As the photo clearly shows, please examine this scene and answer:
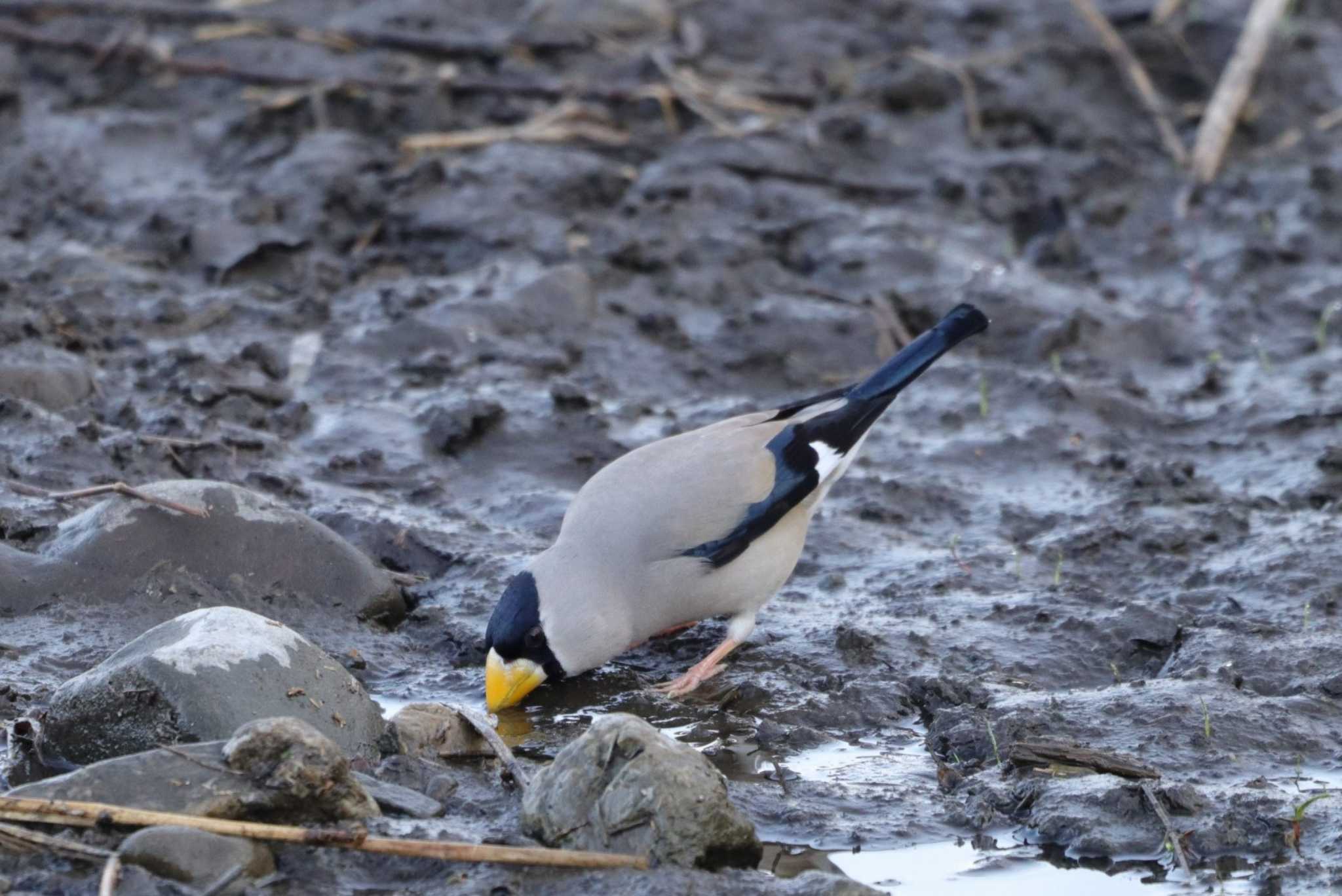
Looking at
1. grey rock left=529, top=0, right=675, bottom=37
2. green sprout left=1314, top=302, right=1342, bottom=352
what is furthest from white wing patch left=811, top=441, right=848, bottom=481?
grey rock left=529, top=0, right=675, bottom=37

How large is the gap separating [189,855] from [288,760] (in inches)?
A: 11.7

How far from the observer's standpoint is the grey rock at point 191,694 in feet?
14.5

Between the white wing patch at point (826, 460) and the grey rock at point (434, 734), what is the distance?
1.64 m

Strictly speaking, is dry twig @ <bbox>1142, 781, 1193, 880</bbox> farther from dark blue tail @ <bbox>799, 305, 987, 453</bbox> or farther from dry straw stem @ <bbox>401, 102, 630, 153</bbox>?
dry straw stem @ <bbox>401, 102, 630, 153</bbox>

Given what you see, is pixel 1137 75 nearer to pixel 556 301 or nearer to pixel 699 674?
pixel 556 301

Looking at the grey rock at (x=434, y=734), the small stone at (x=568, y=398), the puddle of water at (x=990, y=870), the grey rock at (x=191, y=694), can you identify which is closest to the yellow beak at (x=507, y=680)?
the grey rock at (x=434, y=734)

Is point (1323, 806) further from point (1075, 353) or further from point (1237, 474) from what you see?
point (1075, 353)

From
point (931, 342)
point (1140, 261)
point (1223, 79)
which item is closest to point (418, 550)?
point (931, 342)

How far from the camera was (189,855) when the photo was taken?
389 centimetres

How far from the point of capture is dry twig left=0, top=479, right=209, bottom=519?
544 cm

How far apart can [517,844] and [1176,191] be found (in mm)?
6966

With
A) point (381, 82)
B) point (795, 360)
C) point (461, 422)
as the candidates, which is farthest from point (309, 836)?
point (381, 82)

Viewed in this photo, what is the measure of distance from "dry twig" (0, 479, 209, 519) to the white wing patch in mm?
1942

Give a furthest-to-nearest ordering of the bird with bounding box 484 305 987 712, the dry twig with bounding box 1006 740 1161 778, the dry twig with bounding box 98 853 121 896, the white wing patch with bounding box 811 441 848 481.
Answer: the white wing patch with bounding box 811 441 848 481 → the bird with bounding box 484 305 987 712 → the dry twig with bounding box 1006 740 1161 778 → the dry twig with bounding box 98 853 121 896
